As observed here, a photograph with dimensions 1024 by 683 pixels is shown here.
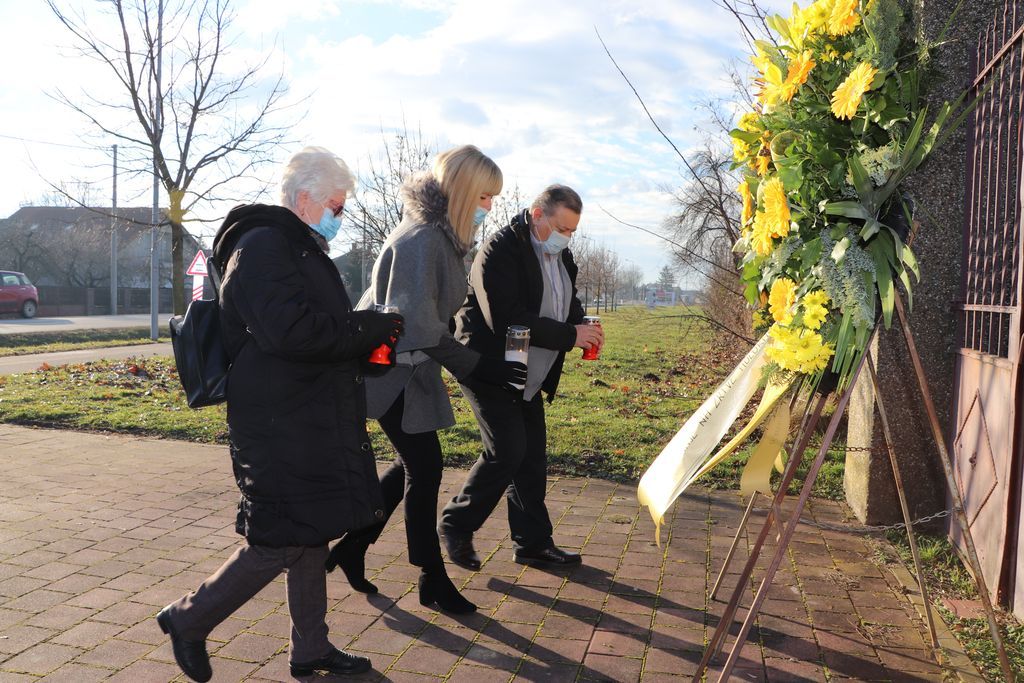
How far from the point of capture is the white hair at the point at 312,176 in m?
3.01

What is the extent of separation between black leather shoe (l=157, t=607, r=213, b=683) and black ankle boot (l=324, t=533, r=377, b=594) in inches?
36.8

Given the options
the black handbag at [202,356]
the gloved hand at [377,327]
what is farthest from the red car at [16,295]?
the gloved hand at [377,327]

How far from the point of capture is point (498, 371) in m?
3.82

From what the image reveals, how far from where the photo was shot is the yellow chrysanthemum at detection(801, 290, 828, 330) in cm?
271

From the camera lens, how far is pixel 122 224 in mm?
18562

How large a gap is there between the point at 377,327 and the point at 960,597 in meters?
2.98

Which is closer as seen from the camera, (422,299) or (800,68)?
(800,68)

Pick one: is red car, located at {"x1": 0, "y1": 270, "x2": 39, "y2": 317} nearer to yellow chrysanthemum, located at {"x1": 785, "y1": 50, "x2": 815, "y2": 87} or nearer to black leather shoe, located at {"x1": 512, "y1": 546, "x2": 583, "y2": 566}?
black leather shoe, located at {"x1": 512, "y1": 546, "x2": 583, "y2": 566}

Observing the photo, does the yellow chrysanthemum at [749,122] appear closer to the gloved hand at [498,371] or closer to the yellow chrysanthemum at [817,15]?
the yellow chrysanthemum at [817,15]

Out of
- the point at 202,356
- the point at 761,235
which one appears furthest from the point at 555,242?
the point at 202,356

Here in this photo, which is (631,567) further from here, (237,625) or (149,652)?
(149,652)

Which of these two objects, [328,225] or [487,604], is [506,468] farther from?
[328,225]

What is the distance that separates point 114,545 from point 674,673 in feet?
9.92

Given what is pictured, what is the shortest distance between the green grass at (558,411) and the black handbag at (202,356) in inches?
138
